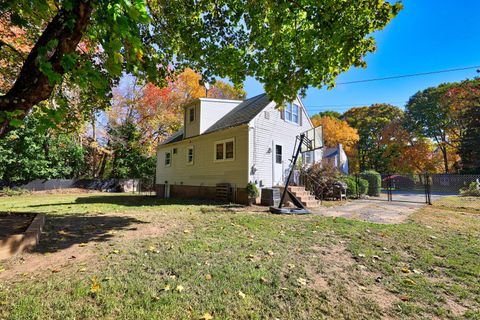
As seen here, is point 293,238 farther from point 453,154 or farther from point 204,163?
point 453,154

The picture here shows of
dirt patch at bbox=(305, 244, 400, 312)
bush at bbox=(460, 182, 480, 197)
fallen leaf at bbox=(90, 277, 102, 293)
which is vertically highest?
bush at bbox=(460, 182, 480, 197)

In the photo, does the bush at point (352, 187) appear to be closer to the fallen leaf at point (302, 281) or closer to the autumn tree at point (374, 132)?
the fallen leaf at point (302, 281)

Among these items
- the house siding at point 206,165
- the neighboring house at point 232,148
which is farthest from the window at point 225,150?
the house siding at point 206,165

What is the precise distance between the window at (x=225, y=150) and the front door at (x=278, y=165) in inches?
89.5

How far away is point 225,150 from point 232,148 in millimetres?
593

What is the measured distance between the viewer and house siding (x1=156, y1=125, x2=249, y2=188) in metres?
11.5

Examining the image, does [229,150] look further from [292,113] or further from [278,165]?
[292,113]

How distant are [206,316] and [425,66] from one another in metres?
18.0

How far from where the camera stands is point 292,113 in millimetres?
14094

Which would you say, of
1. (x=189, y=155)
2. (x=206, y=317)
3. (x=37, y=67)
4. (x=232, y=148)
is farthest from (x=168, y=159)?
(x=206, y=317)

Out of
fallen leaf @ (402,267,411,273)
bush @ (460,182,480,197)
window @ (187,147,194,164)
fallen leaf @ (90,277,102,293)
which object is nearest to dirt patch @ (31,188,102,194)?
window @ (187,147,194,164)

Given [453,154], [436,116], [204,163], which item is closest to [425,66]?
[204,163]

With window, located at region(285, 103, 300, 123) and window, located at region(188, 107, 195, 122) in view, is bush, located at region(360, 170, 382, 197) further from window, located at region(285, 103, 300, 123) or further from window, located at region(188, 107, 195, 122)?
window, located at region(188, 107, 195, 122)

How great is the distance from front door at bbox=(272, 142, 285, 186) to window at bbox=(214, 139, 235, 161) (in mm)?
2273
